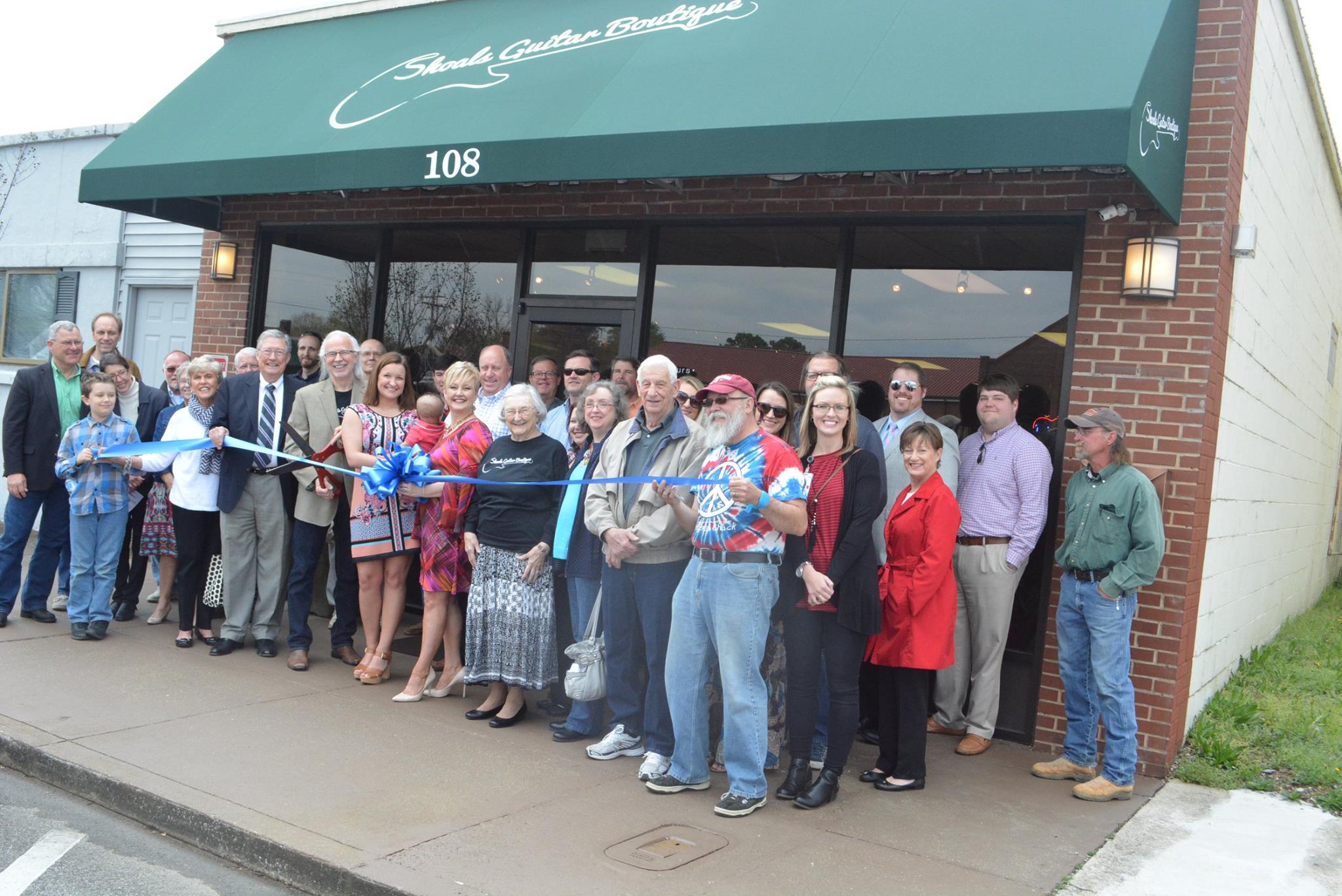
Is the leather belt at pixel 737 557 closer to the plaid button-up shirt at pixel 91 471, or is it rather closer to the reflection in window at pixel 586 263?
the reflection in window at pixel 586 263

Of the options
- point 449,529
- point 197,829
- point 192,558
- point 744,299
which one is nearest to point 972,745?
point 449,529

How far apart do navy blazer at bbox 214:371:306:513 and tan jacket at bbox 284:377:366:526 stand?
12 cm

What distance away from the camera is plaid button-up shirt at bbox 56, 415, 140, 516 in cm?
718

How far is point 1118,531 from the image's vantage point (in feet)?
17.6

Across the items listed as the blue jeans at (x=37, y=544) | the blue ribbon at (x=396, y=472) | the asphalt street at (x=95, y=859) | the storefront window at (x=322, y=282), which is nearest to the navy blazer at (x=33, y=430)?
the blue jeans at (x=37, y=544)

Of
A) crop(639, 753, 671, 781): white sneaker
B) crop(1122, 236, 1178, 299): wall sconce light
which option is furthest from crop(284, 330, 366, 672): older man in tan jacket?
crop(1122, 236, 1178, 299): wall sconce light

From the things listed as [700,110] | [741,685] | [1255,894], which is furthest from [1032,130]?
[1255,894]

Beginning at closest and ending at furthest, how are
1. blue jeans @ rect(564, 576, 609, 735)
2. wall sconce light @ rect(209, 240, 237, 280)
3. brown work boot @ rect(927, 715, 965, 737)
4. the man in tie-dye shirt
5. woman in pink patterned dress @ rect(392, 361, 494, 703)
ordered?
the man in tie-dye shirt < blue jeans @ rect(564, 576, 609, 735) < woman in pink patterned dress @ rect(392, 361, 494, 703) < brown work boot @ rect(927, 715, 965, 737) < wall sconce light @ rect(209, 240, 237, 280)

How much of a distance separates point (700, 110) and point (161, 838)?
4711 mm

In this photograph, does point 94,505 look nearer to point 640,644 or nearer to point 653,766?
point 640,644

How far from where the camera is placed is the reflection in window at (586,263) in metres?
8.08

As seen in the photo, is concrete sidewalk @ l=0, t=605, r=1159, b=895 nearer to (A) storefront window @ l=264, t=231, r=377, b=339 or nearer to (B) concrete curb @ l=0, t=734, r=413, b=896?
(B) concrete curb @ l=0, t=734, r=413, b=896

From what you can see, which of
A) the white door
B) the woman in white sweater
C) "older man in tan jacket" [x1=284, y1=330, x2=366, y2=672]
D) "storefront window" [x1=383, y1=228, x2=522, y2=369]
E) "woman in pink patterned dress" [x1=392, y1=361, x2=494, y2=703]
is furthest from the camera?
the white door

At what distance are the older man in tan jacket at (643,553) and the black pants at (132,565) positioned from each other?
4.39m
